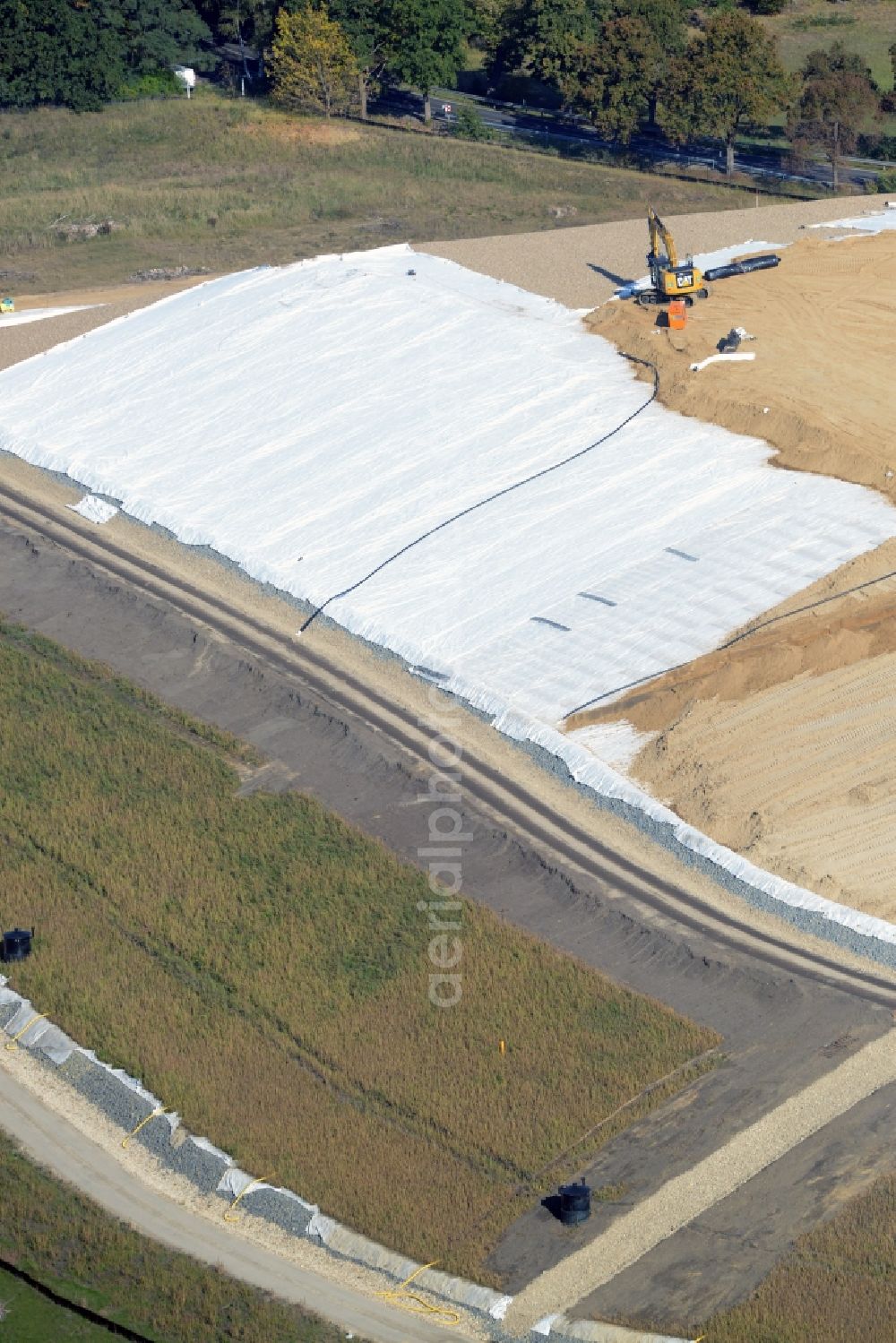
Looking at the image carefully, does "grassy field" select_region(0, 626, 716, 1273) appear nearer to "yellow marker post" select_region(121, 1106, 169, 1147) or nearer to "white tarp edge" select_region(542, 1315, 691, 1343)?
"yellow marker post" select_region(121, 1106, 169, 1147)

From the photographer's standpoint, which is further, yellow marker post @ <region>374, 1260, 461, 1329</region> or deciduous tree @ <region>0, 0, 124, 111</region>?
deciduous tree @ <region>0, 0, 124, 111</region>

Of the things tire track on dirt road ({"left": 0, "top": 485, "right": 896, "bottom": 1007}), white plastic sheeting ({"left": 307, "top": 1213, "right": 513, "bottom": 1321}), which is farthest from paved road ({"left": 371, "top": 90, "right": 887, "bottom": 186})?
white plastic sheeting ({"left": 307, "top": 1213, "right": 513, "bottom": 1321})

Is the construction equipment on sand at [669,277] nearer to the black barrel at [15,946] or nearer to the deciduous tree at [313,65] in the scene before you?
the black barrel at [15,946]

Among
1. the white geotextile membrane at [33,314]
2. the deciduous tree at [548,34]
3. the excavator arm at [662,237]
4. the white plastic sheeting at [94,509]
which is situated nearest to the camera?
the white plastic sheeting at [94,509]

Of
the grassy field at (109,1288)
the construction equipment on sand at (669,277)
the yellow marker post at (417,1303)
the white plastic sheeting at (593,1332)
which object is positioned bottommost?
the grassy field at (109,1288)

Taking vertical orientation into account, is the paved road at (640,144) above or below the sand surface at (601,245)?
above

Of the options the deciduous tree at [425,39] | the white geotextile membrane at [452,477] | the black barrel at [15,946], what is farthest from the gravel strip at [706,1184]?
the deciduous tree at [425,39]
